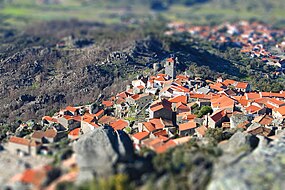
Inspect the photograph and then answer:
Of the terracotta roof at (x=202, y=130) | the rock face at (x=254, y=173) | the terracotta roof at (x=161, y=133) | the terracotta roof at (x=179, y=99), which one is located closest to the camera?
the rock face at (x=254, y=173)

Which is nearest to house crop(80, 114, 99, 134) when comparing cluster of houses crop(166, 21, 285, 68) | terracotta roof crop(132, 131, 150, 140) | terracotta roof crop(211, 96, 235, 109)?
terracotta roof crop(132, 131, 150, 140)

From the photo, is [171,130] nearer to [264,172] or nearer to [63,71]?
[264,172]

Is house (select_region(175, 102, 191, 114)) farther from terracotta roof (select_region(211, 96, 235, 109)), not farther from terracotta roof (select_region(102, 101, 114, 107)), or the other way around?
terracotta roof (select_region(102, 101, 114, 107))

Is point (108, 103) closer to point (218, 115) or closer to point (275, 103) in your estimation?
point (218, 115)

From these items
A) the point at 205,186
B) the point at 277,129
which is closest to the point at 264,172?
the point at 205,186

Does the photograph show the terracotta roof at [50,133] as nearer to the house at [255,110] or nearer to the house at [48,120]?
the house at [48,120]

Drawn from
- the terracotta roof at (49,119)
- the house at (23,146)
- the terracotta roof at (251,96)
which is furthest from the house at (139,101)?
the house at (23,146)

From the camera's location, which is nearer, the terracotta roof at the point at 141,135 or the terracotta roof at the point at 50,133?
the terracotta roof at the point at 141,135
